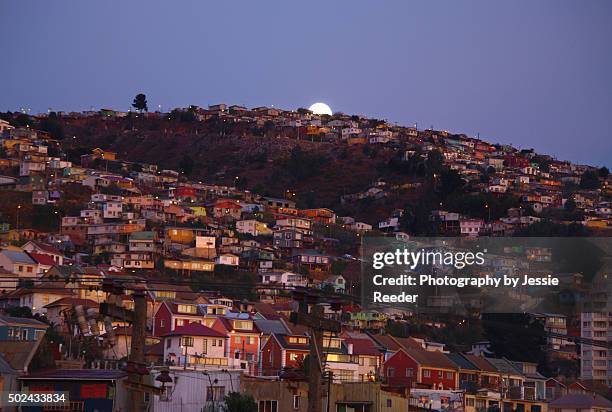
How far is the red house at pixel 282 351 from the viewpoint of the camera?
2950 inches

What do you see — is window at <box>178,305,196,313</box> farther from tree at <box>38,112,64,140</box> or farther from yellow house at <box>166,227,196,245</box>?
tree at <box>38,112,64,140</box>

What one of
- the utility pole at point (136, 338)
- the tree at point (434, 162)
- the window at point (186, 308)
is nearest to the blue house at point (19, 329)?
the window at point (186, 308)

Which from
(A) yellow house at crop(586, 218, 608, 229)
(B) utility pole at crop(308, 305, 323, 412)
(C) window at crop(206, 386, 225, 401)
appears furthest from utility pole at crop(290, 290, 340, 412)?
(A) yellow house at crop(586, 218, 608, 229)

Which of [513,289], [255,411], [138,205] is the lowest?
[255,411]

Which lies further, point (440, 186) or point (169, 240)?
point (440, 186)

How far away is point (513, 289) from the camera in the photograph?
4695 inches

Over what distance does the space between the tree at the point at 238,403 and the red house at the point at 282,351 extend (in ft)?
62.2

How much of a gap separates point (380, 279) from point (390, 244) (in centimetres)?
2253

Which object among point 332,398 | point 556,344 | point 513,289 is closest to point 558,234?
point 513,289

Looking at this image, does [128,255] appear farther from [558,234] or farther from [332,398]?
[332,398]

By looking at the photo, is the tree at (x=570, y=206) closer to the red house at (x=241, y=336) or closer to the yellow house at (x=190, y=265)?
the yellow house at (x=190, y=265)

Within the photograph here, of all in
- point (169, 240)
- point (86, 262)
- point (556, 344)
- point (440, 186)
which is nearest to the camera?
point (556, 344)

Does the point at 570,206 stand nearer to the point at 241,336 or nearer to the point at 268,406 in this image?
the point at 241,336

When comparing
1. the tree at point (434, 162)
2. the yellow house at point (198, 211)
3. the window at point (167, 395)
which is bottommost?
the window at point (167, 395)
